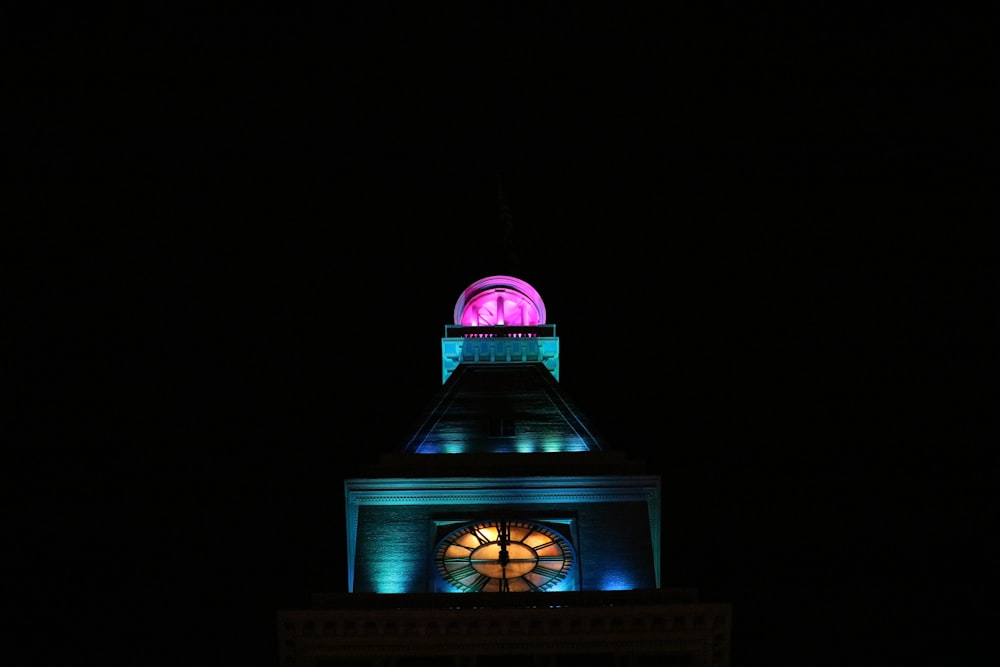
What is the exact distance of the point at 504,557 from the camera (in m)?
35.8

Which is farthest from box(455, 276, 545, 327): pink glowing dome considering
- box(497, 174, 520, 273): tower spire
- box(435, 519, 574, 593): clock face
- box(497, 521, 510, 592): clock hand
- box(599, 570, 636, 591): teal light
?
box(599, 570, 636, 591): teal light

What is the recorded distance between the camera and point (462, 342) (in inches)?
2485

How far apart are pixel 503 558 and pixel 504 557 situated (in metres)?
0.05

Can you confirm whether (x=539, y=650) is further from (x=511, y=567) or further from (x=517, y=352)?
(x=517, y=352)

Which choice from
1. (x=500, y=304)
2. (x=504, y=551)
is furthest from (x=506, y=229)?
(x=504, y=551)

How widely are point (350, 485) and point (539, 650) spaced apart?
10.7 m

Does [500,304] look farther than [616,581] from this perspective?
Yes

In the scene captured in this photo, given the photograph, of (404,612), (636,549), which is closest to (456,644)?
(404,612)

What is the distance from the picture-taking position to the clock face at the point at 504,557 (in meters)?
35.7

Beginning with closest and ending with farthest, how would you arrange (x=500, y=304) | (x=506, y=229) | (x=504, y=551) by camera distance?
(x=504, y=551) < (x=500, y=304) < (x=506, y=229)

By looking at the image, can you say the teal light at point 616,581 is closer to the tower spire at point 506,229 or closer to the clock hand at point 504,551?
the clock hand at point 504,551

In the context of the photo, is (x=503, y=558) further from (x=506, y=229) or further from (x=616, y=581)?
(x=506, y=229)

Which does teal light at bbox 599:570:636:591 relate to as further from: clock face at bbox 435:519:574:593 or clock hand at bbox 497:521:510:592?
clock hand at bbox 497:521:510:592

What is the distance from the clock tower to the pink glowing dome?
47.4 ft
